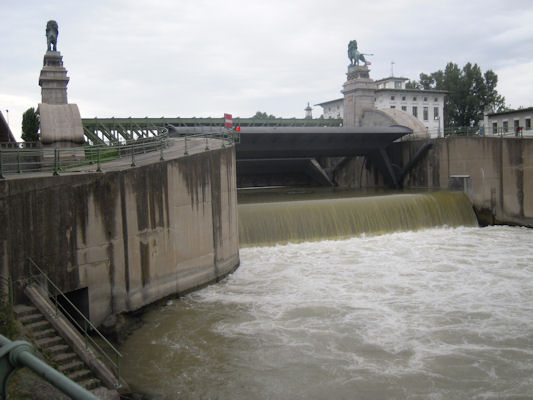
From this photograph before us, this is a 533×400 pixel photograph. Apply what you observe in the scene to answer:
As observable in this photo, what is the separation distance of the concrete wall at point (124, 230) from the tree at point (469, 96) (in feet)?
213

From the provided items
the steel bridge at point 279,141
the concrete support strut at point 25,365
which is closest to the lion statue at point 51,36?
the steel bridge at point 279,141

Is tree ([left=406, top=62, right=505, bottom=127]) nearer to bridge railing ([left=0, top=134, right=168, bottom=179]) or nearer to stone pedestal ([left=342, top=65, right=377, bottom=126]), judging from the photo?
stone pedestal ([left=342, top=65, right=377, bottom=126])

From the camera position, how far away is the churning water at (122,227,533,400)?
31.3ft

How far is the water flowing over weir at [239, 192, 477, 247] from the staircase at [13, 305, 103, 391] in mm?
11918

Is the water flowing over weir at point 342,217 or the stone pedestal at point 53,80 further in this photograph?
the stone pedestal at point 53,80

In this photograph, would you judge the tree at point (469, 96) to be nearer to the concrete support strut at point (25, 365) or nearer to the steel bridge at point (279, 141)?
the steel bridge at point (279, 141)

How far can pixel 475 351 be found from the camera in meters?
10.9

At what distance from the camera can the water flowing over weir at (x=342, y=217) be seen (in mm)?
21812

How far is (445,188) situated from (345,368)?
24.4 m

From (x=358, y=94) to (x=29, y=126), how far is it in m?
25.0

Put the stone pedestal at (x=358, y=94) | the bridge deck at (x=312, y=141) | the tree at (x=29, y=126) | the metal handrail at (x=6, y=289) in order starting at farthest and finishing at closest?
the stone pedestal at (x=358, y=94)
the tree at (x=29, y=126)
the bridge deck at (x=312, y=141)
the metal handrail at (x=6, y=289)

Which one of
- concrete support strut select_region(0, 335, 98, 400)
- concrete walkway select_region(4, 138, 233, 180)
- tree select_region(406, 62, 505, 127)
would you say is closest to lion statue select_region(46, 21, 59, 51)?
concrete walkway select_region(4, 138, 233, 180)

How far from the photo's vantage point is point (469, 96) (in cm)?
7419

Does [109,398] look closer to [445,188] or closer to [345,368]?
[345,368]
